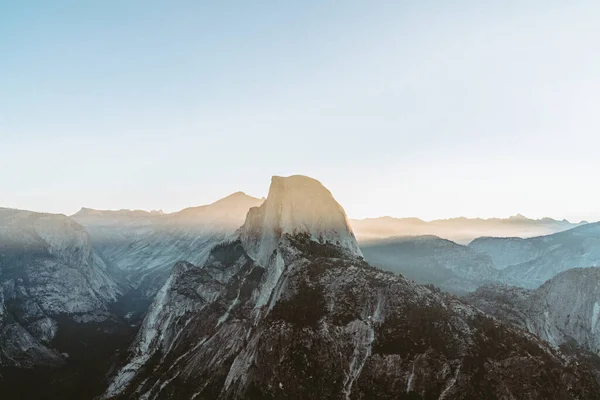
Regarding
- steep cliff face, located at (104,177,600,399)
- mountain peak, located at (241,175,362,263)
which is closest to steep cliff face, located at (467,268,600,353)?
steep cliff face, located at (104,177,600,399)

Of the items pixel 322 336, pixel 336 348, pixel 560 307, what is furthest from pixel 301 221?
pixel 560 307

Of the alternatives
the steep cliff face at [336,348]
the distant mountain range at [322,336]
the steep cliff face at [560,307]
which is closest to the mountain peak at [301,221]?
the distant mountain range at [322,336]

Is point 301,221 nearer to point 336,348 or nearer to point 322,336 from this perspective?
point 322,336

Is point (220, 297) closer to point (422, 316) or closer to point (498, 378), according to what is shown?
point (422, 316)

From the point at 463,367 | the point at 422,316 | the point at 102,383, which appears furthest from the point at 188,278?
the point at 463,367

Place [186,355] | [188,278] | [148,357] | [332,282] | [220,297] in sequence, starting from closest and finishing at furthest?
1. [332,282]
2. [186,355]
3. [148,357]
4. [220,297]
5. [188,278]

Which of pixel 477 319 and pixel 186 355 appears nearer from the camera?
pixel 477 319
